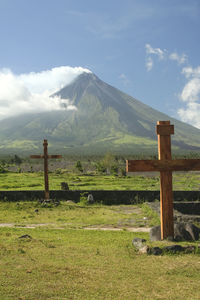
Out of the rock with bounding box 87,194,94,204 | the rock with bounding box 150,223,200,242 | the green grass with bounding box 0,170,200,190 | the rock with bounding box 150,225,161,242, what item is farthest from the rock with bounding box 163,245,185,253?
the green grass with bounding box 0,170,200,190

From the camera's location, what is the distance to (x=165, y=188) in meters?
7.82

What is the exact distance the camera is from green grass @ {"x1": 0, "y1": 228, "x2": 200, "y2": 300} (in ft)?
15.5

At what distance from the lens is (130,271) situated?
5.62 m

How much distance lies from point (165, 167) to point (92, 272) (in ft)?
10.8

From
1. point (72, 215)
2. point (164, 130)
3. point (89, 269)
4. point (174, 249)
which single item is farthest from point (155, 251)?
point (72, 215)

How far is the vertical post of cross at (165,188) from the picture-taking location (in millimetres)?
7668

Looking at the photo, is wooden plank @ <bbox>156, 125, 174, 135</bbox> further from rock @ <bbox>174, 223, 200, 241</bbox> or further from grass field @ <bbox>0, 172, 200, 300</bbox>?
grass field @ <bbox>0, 172, 200, 300</bbox>

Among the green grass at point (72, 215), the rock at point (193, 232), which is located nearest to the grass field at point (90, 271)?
the rock at point (193, 232)

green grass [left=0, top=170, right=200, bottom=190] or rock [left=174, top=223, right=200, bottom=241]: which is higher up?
rock [left=174, top=223, right=200, bottom=241]

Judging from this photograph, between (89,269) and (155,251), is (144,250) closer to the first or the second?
(155,251)

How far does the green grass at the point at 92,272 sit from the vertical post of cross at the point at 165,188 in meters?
0.99

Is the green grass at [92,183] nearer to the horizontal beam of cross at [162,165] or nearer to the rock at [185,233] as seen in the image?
the rock at [185,233]

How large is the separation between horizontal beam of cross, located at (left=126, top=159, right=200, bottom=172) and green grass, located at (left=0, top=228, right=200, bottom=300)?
1.86m

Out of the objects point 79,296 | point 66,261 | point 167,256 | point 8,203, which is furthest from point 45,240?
point 8,203
